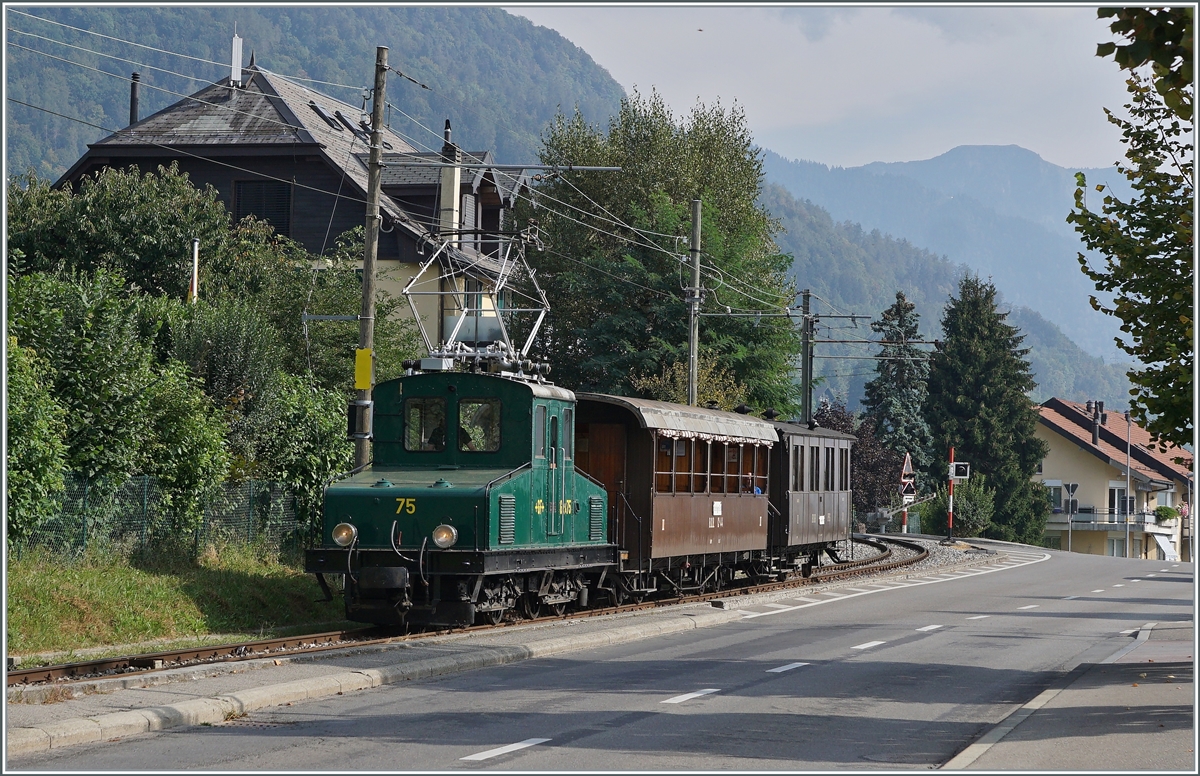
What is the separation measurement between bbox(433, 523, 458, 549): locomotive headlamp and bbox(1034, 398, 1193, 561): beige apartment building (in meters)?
75.7

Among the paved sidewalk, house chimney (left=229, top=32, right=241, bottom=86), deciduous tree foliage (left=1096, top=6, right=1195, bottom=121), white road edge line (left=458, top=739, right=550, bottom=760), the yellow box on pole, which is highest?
house chimney (left=229, top=32, right=241, bottom=86)

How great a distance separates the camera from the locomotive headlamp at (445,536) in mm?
17469

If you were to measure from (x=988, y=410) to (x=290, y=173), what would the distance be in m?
47.4

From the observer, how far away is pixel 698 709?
12.6 m

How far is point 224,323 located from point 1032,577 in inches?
864

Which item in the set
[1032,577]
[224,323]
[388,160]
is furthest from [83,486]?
[388,160]

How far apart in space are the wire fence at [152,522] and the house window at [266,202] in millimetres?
21918

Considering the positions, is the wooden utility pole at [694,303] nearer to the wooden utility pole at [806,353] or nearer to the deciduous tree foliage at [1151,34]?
the wooden utility pole at [806,353]

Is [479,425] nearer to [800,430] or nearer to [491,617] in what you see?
[491,617]

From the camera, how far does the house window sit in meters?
44.0

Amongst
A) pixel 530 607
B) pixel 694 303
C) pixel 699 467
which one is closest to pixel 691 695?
pixel 530 607

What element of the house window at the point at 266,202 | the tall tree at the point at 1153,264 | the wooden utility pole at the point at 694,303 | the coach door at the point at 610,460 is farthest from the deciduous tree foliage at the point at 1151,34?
the house window at the point at 266,202

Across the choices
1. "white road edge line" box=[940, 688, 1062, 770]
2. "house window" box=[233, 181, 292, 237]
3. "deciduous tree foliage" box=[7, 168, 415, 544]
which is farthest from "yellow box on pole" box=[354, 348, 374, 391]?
"house window" box=[233, 181, 292, 237]

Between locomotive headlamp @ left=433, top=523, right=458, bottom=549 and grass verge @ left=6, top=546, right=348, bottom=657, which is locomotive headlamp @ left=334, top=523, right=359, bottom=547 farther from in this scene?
grass verge @ left=6, top=546, right=348, bottom=657
